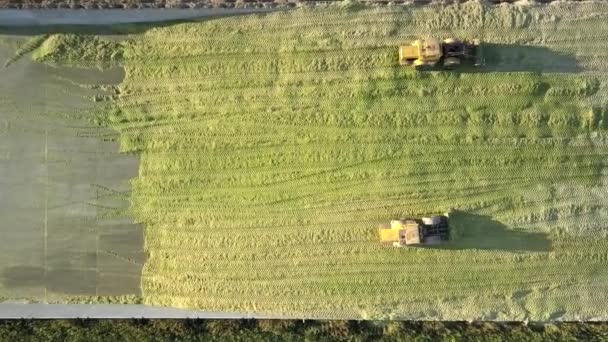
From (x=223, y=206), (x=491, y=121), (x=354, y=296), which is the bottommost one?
(x=354, y=296)

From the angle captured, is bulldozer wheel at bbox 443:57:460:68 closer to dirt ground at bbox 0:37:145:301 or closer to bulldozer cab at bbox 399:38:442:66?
bulldozer cab at bbox 399:38:442:66

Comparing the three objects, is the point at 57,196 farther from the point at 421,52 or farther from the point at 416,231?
the point at 421,52

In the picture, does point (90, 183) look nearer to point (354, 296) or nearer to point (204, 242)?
point (204, 242)

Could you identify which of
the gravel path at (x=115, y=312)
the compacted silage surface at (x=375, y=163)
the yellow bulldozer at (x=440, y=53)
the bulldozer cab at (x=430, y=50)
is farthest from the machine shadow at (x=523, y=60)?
the gravel path at (x=115, y=312)

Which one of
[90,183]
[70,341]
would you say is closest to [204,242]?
[90,183]

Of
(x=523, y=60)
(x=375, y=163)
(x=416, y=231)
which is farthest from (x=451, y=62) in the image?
(x=416, y=231)

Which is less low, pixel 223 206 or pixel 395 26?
pixel 395 26

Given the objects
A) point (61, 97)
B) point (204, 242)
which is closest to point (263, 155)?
point (204, 242)
